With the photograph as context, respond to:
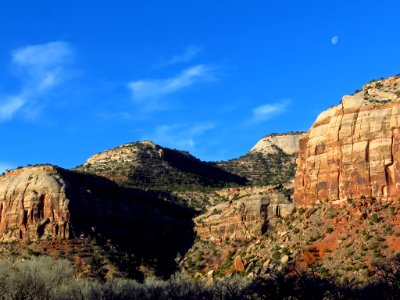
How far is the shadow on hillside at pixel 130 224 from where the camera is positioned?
100875 mm

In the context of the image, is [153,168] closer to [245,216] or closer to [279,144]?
[279,144]

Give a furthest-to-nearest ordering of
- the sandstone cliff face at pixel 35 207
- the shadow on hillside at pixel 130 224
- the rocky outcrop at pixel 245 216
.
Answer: the rocky outcrop at pixel 245 216 < the sandstone cliff face at pixel 35 207 < the shadow on hillside at pixel 130 224

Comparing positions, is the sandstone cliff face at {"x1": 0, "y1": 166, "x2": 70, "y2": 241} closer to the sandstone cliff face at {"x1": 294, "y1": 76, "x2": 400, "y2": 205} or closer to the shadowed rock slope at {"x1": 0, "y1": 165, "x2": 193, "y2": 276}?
the shadowed rock slope at {"x1": 0, "y1": 165, "x2": 193, "y2": 276}

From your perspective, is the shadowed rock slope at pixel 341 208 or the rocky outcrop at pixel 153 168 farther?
the rocky outcrop at pixel 153 168

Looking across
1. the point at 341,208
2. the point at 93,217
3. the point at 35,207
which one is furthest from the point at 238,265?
the point at 35,207

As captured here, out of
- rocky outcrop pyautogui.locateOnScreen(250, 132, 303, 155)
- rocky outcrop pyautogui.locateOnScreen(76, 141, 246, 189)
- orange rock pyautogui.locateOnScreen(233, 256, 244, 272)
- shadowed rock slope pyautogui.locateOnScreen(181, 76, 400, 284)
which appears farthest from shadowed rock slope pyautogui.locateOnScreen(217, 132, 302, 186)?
orange rock pyautogui.locateOnScreen(233, 256, 244, 272)

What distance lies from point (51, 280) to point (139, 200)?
143 feet

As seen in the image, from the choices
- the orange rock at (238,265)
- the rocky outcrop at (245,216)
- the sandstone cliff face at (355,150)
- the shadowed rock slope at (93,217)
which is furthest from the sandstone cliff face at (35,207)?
the sandstone cliff face at (355,150)

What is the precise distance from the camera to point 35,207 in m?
104

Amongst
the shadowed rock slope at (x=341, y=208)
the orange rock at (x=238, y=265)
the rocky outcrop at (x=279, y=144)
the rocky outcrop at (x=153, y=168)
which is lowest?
the orange rock at (x=238, y=265)

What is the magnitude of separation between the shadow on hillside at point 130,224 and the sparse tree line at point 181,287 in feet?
59.7

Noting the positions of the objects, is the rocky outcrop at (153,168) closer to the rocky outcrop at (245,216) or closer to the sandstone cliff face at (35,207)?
the sandstone cliff face at (35,207)

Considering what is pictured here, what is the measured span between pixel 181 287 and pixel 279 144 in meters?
89.0

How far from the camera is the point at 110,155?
5797 inches
